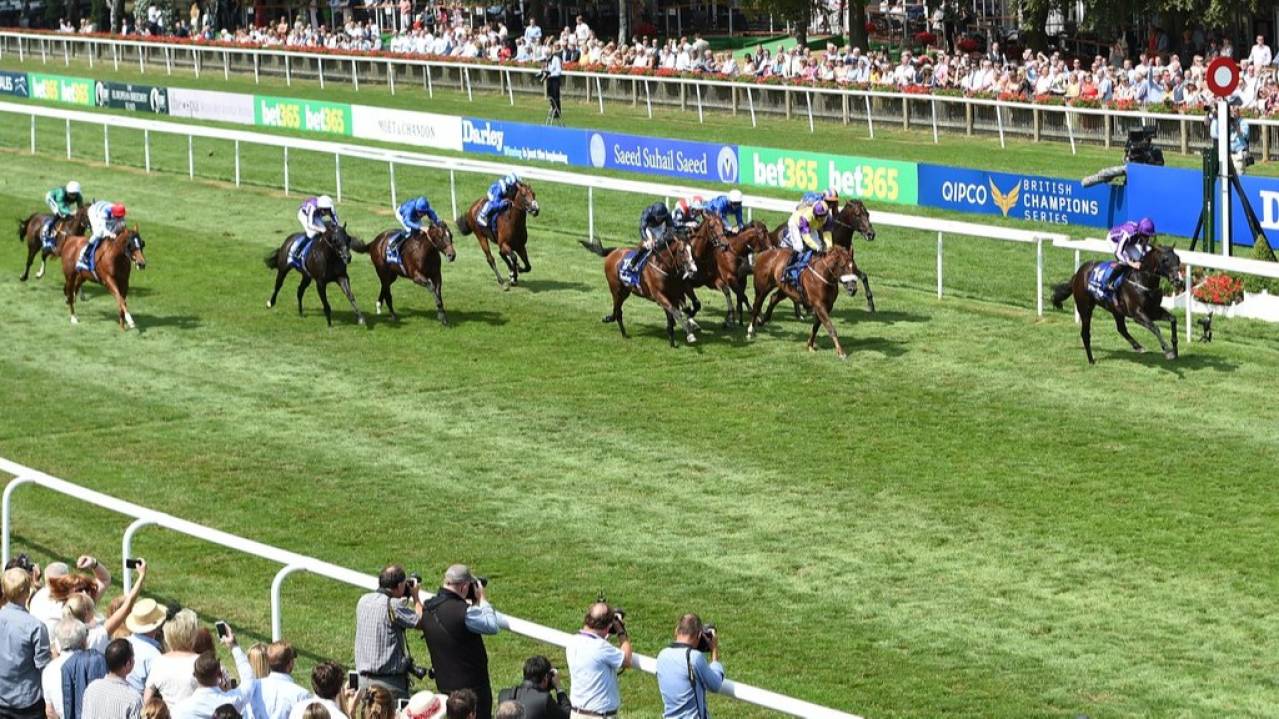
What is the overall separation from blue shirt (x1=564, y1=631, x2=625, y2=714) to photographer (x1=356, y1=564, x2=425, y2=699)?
3.08 ft

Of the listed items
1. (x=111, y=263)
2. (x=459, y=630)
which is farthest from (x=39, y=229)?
(x=459, y=630)

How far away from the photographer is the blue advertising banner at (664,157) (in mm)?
32406

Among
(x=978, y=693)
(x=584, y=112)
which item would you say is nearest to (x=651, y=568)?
(x=978, y=693)

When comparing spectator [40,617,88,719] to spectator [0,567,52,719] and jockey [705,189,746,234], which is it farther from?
jockey [705,189,746,234]

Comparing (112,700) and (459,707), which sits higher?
(459,707)

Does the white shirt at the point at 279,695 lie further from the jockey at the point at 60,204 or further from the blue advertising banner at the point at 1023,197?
the blue advertising banner at the point at 1023,197

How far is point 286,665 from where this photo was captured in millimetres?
8586

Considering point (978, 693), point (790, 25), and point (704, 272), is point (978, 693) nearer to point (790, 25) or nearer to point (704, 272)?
point (704, 272)

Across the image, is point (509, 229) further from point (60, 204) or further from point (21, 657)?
point (21, 657)

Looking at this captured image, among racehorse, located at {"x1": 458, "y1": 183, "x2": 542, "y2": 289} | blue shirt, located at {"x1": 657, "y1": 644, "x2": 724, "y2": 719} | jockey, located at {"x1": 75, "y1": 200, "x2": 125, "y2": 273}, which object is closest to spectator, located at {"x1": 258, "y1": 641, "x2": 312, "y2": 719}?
blue shirt, located at {"x1": 657, "y1": 644, "x2": 724, "y2": 719}

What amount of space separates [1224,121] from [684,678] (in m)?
15.4

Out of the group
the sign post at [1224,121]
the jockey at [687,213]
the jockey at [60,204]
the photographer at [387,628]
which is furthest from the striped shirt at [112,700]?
the jockey at [60,204]

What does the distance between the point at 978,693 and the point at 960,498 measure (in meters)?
4.09

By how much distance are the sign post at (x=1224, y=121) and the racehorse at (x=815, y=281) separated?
479 cm
